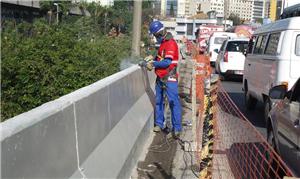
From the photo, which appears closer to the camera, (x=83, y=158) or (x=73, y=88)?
(x=83, y=158)

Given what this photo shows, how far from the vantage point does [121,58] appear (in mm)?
13055

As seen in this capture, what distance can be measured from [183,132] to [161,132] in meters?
0.42

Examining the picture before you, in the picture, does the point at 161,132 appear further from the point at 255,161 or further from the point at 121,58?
the point at 121,58

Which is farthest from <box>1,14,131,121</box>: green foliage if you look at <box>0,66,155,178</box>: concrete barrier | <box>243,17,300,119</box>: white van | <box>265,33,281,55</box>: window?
<box>265,33,281,55</box>: window

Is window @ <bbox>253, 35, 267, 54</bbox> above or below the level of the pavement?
above

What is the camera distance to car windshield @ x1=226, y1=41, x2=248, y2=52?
73.0 ft

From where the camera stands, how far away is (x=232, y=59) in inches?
862

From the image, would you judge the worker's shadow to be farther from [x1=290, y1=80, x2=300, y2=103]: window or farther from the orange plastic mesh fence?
[x1=290, y1=80, x2=300, y2=103]: window

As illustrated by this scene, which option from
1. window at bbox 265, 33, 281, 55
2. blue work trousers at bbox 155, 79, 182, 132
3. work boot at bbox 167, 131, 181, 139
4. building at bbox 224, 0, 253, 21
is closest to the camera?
blue work trousers at bbox 155, 79, 182, 132

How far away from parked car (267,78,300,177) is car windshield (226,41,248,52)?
15.1 meters

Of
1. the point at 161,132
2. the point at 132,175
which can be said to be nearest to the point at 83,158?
the point at 132,175

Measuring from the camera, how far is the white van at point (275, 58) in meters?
9.62

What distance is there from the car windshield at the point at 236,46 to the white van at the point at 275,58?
369 inches

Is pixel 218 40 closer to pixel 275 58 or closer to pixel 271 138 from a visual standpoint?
pixel 275 58
